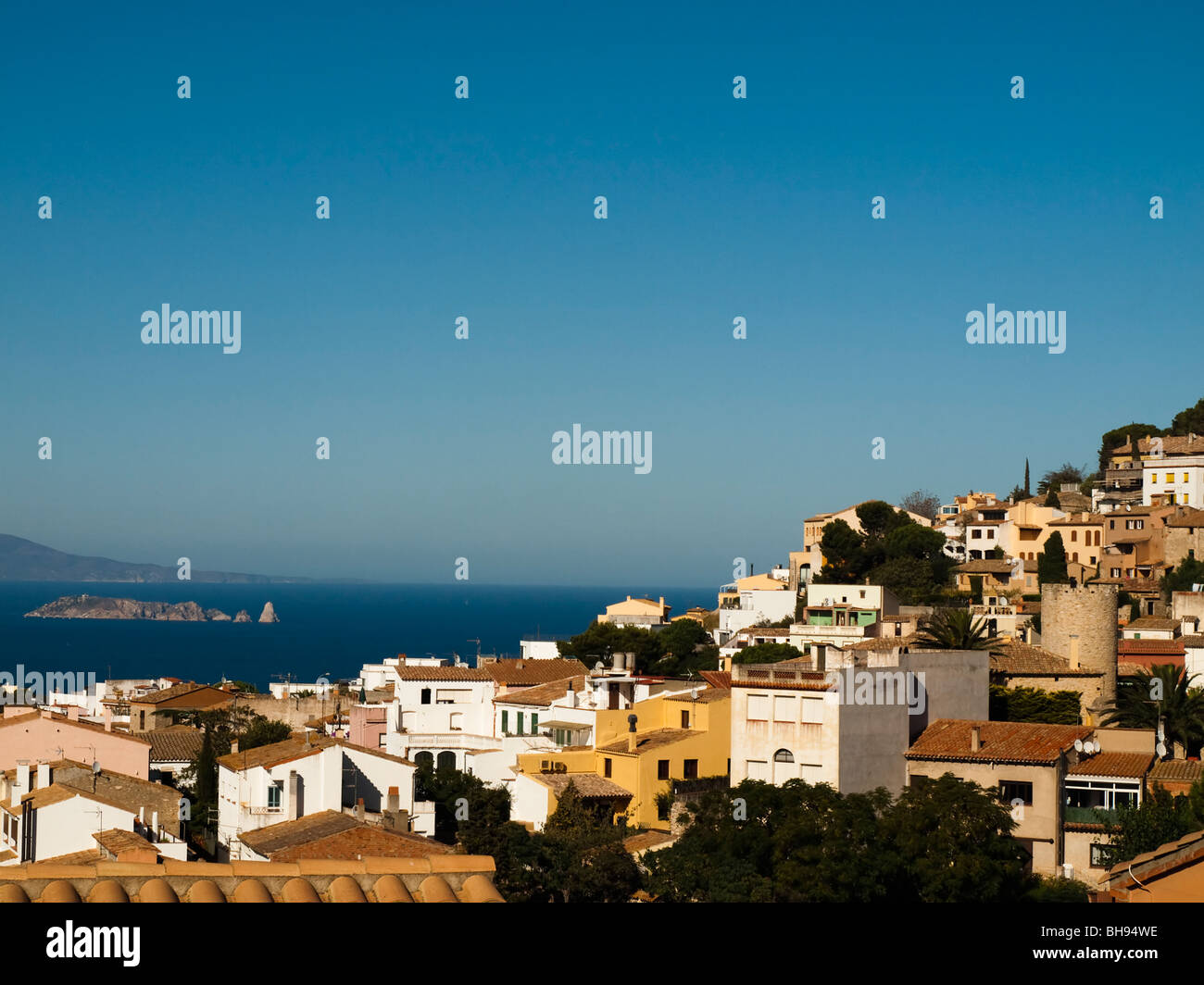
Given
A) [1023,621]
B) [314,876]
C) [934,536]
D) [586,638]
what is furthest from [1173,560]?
[314,876]

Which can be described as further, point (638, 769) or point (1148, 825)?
point (638, 769)

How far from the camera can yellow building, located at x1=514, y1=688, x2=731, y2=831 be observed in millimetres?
31797

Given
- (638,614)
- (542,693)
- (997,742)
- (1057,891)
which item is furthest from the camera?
(638,614)

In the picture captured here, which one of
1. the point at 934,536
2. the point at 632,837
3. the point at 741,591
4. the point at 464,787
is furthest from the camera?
the point at 741,591

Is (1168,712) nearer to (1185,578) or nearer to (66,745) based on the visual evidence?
(1185,578)

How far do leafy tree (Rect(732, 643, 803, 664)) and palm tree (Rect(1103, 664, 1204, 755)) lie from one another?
10733 millimetres

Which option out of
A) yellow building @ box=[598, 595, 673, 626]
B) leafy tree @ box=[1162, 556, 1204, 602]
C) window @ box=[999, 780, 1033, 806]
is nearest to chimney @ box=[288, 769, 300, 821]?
window @ box=[999, 780, 1033, 806]

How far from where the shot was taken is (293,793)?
96.9 feet

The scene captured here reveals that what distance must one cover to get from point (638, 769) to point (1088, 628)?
13837 millimetres

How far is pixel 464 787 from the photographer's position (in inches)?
1276

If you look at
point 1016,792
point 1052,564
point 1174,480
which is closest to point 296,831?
point 1016,792
